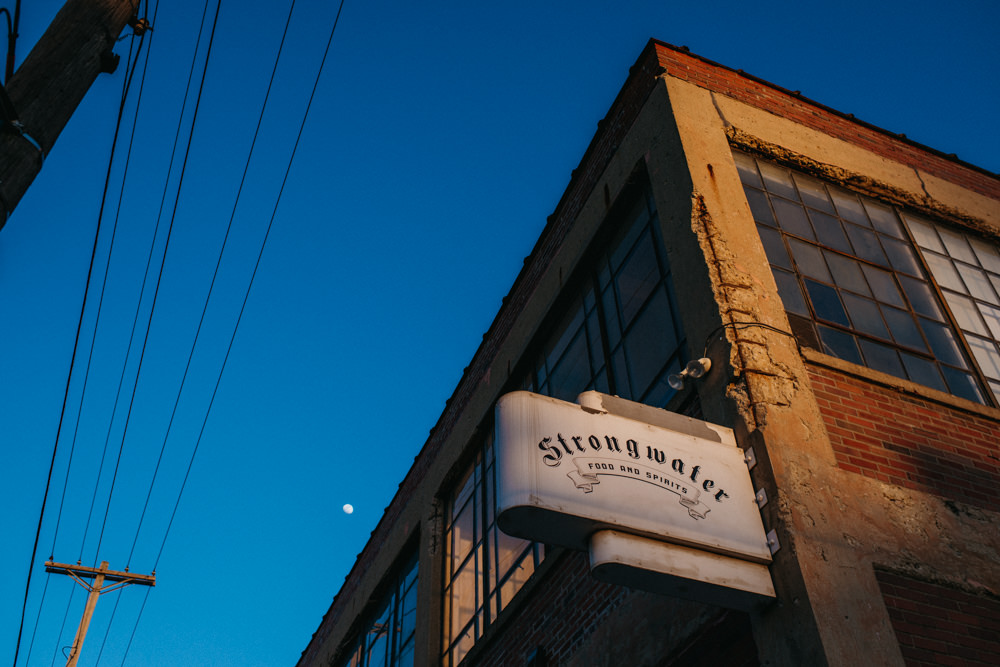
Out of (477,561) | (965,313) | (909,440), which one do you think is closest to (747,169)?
(965,313)

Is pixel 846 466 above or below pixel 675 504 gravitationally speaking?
above

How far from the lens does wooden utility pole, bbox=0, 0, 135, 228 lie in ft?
13.1

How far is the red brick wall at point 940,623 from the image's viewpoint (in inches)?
189

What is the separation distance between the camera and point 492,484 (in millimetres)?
9859

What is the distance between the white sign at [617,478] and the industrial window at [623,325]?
64.1 inches

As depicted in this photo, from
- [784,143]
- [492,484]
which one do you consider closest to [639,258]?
[784,143]

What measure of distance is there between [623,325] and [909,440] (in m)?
2.70

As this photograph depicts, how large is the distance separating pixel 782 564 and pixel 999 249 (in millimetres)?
5806

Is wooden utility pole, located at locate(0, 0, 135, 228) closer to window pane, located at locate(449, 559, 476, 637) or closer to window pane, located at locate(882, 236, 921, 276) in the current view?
window pane, located at locate(882, 236, 921, 276)

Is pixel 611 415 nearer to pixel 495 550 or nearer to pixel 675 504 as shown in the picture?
pixel 675 504

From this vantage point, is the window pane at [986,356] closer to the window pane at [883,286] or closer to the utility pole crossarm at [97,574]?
the window pane at [883,286]

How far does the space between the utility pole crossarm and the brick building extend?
1651 centimetres

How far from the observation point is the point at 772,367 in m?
5.86

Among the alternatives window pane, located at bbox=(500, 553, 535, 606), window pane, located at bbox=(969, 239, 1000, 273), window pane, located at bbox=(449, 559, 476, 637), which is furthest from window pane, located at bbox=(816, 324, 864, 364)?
window pane, located at bbox=(449, 559, 476, 637)
